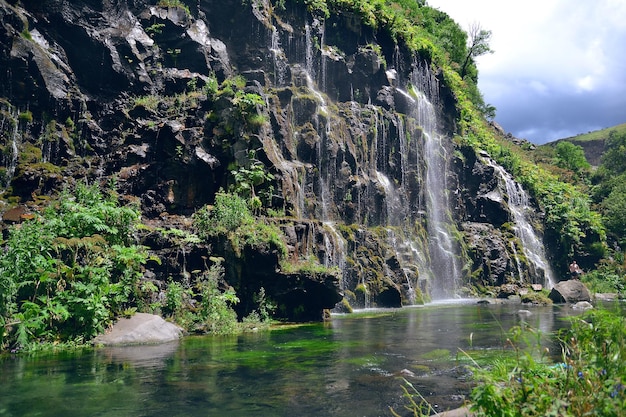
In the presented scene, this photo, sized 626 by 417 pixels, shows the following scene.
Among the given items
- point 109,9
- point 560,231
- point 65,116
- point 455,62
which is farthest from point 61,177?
point 455,62

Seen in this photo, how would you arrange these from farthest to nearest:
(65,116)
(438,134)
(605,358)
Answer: (438,134) < (65,116) < (605,358)

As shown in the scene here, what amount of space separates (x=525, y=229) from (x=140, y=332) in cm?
3515

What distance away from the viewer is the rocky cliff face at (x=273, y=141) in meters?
21.4

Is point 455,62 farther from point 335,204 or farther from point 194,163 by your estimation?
point 194,163

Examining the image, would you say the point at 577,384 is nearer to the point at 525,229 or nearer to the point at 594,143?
the point at 525,229

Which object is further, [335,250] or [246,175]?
[335,250]

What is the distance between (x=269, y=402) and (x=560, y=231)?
1600 inches

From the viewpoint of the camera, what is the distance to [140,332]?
13734 millimetres

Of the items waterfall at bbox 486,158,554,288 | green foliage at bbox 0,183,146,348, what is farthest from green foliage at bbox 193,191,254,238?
waterfall at bbox 486,158,554,288

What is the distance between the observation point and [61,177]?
69.8 ft

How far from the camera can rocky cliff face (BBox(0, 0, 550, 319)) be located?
2138cm

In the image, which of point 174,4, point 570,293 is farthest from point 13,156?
point 570,293

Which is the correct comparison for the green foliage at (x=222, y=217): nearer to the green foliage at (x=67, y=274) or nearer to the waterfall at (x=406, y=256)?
the green foliage at (x=67, y=274)

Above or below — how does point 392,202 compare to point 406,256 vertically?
above
